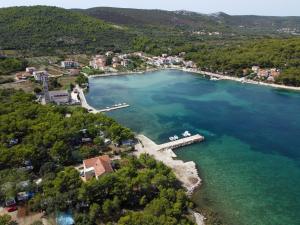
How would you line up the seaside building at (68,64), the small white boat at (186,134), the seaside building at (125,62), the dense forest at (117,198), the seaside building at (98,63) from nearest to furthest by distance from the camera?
the dense forest at (117,198) < the small white boat at (186,134) < the seaside building at (68,64) < the seaside building at (98,63) < the seaside building at (125,62)

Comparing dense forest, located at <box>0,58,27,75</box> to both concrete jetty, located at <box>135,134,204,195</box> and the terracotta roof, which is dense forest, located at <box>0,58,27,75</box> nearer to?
concrete jetty, located at <box>135,134,204,195</box>

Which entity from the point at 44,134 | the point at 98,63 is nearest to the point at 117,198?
the point at 44,134

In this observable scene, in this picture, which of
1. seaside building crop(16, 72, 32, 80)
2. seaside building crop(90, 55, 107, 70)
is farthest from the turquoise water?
seaside building crop(16, 72, 32, 80)

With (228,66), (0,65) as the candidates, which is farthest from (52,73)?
(228,66)

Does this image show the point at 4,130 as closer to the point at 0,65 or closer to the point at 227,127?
the point at 227,127

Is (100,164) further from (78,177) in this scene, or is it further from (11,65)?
(11,65)

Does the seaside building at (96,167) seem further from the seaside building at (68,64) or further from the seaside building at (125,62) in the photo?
the seaside building at (125,62)

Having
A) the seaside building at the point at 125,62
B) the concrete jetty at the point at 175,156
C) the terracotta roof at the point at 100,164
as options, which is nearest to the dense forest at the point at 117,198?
the terracotta roof at the point at 100,164

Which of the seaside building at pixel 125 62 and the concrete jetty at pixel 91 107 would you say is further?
the seaside building at pixel 125 62
